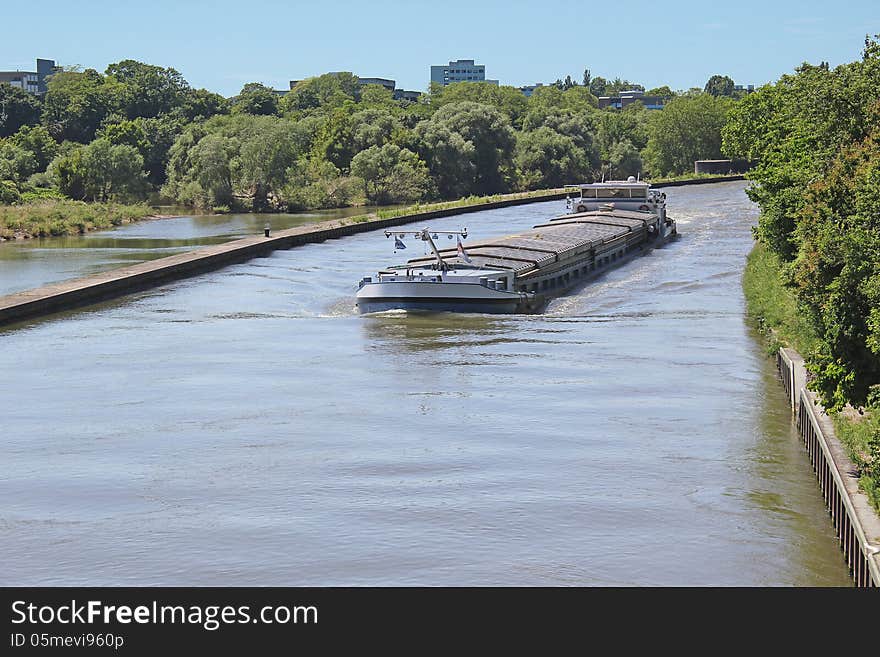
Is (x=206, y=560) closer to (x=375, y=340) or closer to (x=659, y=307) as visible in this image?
(x=375, y=340)

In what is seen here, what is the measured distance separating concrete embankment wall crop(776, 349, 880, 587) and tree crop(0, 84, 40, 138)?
114318 millimetres

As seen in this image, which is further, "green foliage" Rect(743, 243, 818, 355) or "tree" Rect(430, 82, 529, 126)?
"tree" Rect(430, 82, 529, 126)

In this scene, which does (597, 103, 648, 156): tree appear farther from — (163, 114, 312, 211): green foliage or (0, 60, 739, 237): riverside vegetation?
(163, 114, 312, 211): green foliage

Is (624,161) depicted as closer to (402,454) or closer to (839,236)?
(402,454)

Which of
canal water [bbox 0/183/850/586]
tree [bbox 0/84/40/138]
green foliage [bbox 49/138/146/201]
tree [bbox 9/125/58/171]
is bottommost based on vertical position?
canal water [bbox 0/183/850/586]

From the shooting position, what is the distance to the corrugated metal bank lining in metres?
35.6

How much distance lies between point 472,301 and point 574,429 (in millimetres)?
12210

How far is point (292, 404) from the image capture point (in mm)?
22375

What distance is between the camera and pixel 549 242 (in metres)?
41.4

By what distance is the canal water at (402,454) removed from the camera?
1449cm

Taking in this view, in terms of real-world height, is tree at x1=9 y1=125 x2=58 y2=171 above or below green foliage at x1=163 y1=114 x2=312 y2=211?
above

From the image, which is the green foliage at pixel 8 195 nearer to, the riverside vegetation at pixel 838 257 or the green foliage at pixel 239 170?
the green foliage at pixel 239 170

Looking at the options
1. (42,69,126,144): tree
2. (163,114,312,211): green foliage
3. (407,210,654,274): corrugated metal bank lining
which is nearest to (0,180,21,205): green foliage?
(163,114,312,211): green foliage
